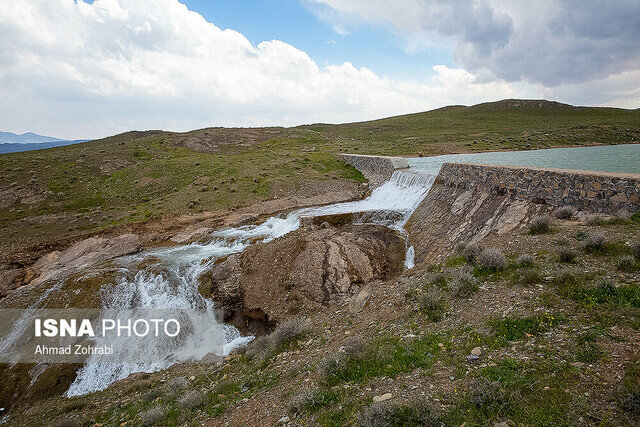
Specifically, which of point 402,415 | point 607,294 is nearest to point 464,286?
point 607,294

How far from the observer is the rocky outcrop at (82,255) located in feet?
57.4

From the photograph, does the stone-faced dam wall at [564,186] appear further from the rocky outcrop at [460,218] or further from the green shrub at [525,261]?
the green shrub at [525,261]

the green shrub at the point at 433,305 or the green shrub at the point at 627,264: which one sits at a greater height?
the green shrub at the point at 627,264

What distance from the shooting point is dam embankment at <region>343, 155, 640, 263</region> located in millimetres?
10143

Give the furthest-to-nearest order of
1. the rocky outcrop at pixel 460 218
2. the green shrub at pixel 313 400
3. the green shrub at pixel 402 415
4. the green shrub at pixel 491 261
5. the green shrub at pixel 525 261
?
the rocky outcrop at pixel 460 218 < the green shrub at pixel 491 261 < the green shrub at pixel 525 261 < the green shrub at pixel 313 400 < the green shrub at pixel 402 415

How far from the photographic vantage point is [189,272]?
1616 centimetres

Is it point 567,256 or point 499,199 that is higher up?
point 499,199

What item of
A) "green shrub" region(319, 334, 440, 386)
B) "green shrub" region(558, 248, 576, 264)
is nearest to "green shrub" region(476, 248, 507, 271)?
"green shrub" region(558, 248, 576, 264)

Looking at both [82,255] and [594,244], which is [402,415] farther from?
[82,255]

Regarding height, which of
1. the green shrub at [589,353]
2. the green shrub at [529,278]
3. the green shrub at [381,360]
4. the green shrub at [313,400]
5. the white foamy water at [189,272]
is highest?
the green shrub at [529,278]

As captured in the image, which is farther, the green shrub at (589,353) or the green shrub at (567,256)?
the green shrub at (567,256)

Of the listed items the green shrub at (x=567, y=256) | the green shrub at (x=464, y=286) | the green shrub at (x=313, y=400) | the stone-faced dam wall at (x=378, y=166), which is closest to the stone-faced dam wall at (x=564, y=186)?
the green shrub at (x=567, y=256)

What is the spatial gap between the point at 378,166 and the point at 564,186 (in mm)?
21963

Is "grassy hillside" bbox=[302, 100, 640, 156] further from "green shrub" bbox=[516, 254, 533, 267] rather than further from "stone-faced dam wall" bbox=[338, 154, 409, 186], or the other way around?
"green shrub" bbox=[516, 254, 533, 267]
